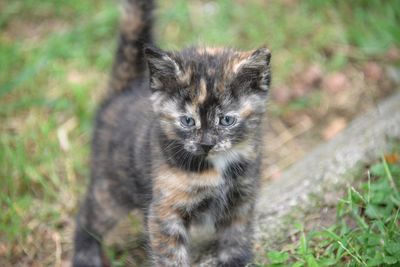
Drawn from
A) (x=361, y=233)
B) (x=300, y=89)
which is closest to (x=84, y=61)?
(x=300, y=89)

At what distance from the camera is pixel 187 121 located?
3.21 meters

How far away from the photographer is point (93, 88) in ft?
19.0

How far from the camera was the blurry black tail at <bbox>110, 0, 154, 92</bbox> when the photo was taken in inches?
166

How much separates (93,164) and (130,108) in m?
0.54

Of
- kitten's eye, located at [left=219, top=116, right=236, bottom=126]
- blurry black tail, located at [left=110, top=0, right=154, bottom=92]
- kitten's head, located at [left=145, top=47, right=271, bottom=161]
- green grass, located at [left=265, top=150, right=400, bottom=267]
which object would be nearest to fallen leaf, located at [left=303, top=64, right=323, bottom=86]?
blurry black tail, located at [left=110, top=0, right=154, bottom=92]

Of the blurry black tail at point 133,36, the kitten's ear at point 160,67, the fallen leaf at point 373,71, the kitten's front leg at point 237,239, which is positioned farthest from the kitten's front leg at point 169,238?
the fallen leaf at point 373,71

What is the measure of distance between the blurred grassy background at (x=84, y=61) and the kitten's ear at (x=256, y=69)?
1.97 metres

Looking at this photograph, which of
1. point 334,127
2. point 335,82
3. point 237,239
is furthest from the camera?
point 335,82

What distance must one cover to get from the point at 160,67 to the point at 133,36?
108 cm

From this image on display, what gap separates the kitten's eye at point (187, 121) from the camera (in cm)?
319

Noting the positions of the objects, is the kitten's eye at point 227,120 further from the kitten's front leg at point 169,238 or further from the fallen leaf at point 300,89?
the fallen leaf at point 300,89

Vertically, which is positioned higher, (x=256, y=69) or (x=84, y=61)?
(x=256, y=69)

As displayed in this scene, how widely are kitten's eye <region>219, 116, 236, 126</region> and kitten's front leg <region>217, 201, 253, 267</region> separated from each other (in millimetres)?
559

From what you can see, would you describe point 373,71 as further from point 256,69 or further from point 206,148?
point 206,148
